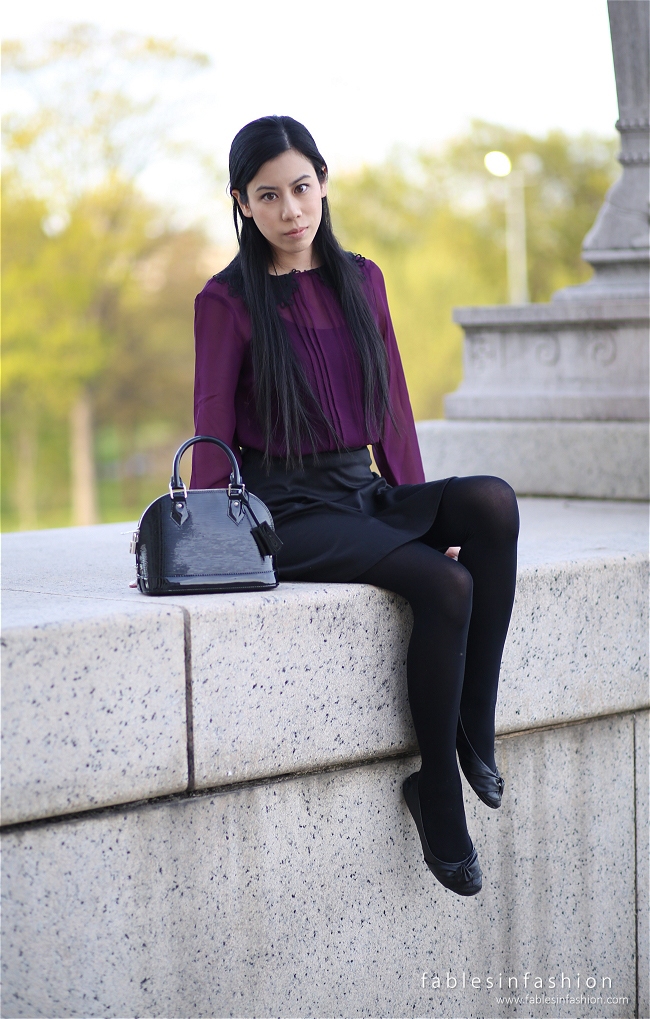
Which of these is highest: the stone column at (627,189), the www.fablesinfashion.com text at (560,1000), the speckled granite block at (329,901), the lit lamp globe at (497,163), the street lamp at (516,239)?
the street lamp at (516,239)

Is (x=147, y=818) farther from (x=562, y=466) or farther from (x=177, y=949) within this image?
(x=562, y=466)

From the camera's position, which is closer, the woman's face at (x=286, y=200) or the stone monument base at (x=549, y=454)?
the woman's face at (x=286, y=200)

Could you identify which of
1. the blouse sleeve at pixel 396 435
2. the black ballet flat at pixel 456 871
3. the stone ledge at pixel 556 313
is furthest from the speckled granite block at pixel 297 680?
the stone ledge at pixel 556 313

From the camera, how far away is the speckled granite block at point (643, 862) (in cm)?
392

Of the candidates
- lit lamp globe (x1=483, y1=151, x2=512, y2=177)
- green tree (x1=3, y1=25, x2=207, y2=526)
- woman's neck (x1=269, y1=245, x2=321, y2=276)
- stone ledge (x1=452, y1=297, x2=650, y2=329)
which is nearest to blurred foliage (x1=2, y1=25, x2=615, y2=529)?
green tree (x1=3, y1=25, x2=207, y2=526)

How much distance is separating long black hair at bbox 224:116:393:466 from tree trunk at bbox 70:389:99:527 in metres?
24.1

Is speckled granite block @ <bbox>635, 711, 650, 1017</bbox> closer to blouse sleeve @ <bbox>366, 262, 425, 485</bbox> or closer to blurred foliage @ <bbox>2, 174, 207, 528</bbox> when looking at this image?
blouse sleeve @ <bbox>366, 262, 425, 485</bbox>

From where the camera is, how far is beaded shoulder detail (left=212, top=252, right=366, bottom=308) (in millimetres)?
3487

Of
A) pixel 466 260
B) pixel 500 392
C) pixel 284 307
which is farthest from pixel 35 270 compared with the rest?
pixel 284 307

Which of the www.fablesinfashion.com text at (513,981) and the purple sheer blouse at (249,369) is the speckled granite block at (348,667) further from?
the www.fablesinfashion.com text at (513,981)

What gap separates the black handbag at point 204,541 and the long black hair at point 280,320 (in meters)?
0.36

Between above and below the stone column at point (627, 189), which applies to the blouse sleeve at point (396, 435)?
below

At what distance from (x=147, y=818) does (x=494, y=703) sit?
0.97m

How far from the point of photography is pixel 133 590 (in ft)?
10.7
